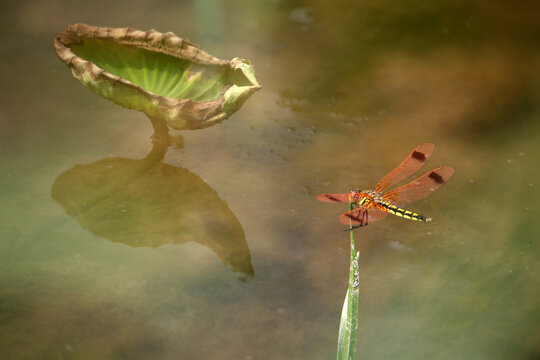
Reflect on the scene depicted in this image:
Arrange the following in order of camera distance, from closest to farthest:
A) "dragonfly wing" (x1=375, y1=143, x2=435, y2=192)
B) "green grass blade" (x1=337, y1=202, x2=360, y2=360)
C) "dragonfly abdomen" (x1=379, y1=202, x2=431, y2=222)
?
"green grass blade" (x1=337, y1=202, x2=360, y2=360) < "dragonfly abdomen" (x1=379, y1=202, x2=431, y2=222) < "dragonfly wing" (x1=375, y1=143, x2=435, y2=192)

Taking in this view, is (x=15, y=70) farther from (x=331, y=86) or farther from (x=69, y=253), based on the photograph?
(x=331, y=86)

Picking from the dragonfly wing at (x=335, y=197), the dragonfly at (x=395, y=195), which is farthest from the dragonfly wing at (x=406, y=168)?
the dragonfly wing at (x=335, y=197)

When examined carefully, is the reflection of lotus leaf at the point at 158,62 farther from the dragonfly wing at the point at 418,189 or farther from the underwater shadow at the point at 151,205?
the dragonfly wing at the point at 418,189

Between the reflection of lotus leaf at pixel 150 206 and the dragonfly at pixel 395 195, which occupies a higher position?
the dragonfly at pixel 395 195

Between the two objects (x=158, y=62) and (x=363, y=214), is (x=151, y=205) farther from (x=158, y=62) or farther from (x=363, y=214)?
(x=363, y=214)

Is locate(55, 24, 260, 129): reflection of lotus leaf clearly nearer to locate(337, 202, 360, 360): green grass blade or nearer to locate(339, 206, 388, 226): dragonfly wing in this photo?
locate(339, 206, 388, 226): dragonfly wing

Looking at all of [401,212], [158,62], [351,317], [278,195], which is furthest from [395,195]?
[158,62]

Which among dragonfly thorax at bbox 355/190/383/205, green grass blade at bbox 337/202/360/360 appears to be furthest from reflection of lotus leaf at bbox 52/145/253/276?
green grass blade at bbox 337/202/360/360
